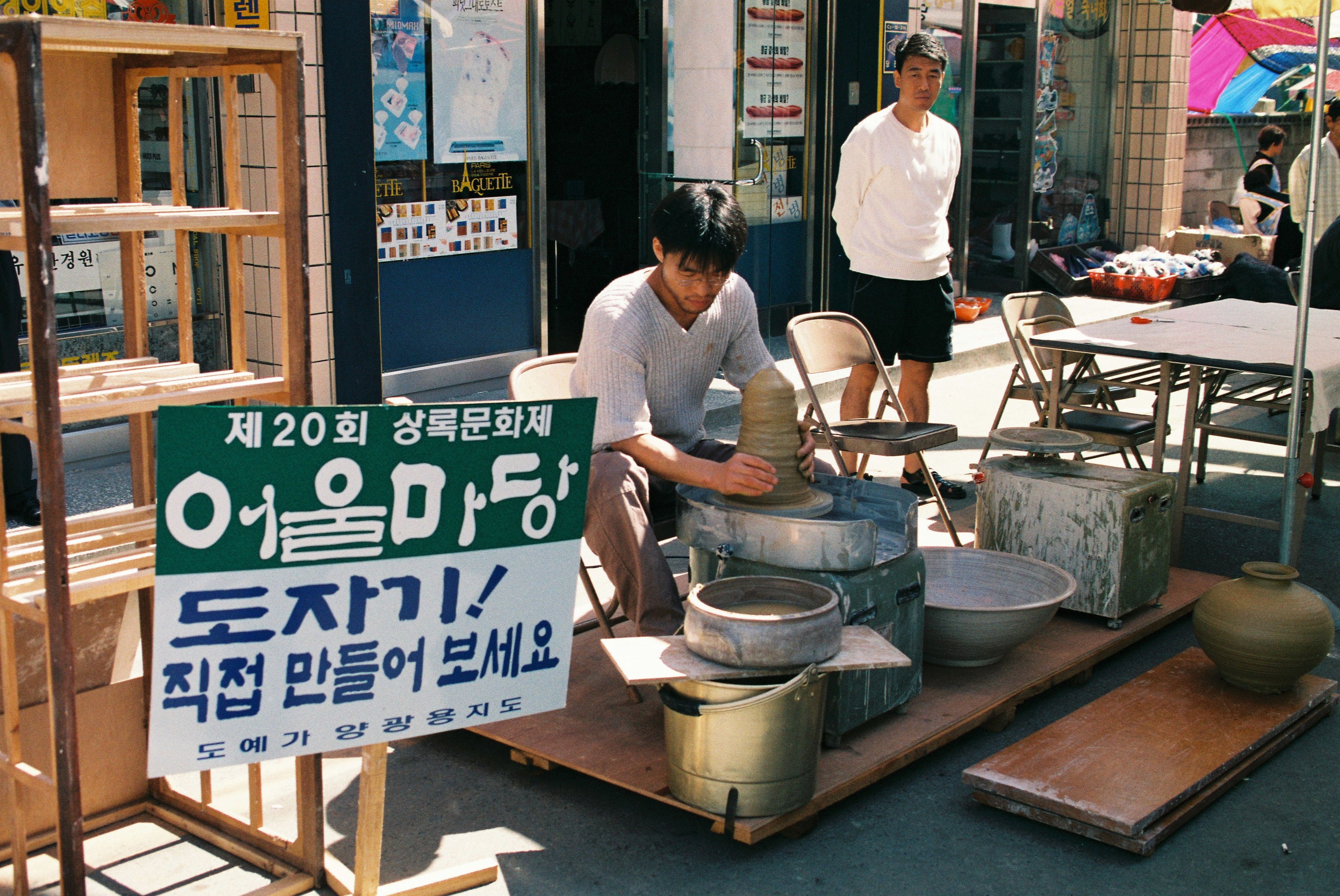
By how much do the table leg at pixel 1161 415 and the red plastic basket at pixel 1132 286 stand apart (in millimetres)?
5743

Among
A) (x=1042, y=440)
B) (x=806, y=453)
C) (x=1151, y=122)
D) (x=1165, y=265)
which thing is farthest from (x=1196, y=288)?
(x=806, y=453)

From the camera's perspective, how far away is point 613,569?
141 inches

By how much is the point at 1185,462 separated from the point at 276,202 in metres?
4.14

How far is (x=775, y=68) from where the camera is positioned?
877 centimetres

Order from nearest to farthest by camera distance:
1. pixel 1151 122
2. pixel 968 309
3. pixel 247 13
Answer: pixel 247 13, pixel 968 309, pixel 1151 122

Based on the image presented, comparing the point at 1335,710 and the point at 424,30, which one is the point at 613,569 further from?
the point at 424,30

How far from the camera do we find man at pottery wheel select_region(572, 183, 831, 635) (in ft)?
11.6

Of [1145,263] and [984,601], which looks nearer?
[984,601]

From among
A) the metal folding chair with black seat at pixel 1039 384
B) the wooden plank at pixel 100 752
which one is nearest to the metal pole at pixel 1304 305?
the metal folding chair with black seat at pixel 1039 384

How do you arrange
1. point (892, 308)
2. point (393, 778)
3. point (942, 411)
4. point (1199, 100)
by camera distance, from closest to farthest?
point (393, 778), point (892, 308), point (942, 411), point (1199, 100)

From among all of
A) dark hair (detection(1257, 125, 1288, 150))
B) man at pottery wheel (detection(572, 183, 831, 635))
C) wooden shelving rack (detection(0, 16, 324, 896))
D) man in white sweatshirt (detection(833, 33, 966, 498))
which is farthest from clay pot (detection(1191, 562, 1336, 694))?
dark hair (detection(1257, 125, 1288, 150))

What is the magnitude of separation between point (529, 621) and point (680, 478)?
3.09 feet

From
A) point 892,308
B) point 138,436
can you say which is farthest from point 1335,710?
point 138,436

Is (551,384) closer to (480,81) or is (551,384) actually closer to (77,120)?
(77,120)
